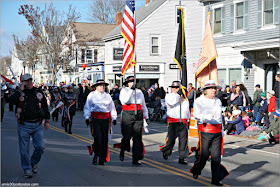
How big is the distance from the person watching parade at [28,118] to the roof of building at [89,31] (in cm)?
3940

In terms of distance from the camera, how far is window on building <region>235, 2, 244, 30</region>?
23.2 metres

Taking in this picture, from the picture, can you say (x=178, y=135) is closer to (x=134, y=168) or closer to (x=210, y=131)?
(x=134, y=168)

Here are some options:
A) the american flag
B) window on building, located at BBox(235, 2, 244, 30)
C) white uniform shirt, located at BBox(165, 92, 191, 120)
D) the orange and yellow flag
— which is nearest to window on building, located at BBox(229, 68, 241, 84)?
window on building, located at BBox(235, 2, 244, 30)

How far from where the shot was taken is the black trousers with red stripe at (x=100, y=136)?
31.1 feet

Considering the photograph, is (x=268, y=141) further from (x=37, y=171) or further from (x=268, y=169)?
(x=37, y=171)

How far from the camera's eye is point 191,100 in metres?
18.5

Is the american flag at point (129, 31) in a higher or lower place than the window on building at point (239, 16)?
lower

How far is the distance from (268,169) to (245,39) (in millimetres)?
14564

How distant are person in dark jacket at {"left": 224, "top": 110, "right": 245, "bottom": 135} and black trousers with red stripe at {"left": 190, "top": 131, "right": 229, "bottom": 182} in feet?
27.0

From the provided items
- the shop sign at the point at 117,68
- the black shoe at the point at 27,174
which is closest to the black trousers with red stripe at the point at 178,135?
the black shoe at the point at 27,174

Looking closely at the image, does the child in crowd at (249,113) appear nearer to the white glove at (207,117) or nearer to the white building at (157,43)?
the white glove at (207,117)

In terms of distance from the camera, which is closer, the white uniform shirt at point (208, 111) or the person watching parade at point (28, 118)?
the white uniform shirt at point (208, 111)

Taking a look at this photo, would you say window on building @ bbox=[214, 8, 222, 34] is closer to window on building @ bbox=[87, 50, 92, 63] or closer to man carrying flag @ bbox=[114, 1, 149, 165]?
man carrying flag @ bbox=[114, 1, 149, 165]

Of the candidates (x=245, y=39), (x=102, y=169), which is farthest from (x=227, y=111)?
(x=102, y=169)
